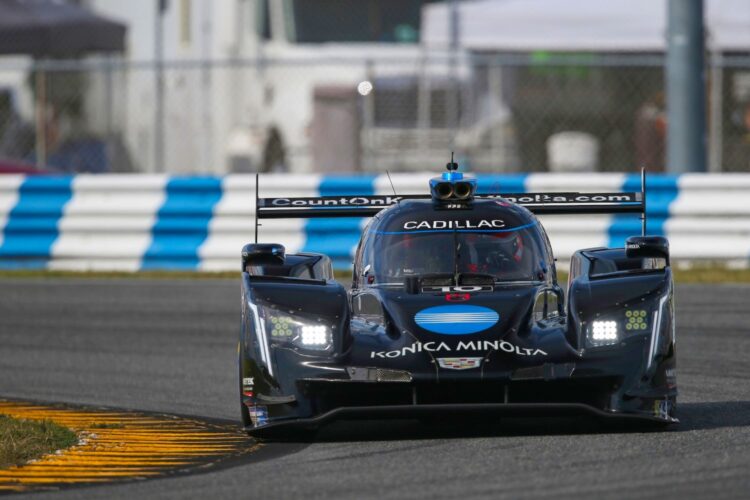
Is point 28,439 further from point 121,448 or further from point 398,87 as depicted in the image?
point 398,87

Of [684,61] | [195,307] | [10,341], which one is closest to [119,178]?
[195,307]

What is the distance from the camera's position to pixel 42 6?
24.2 metres

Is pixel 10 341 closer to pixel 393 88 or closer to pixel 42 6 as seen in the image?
pixel 393 88

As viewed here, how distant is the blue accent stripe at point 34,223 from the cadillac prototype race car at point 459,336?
8756 mm

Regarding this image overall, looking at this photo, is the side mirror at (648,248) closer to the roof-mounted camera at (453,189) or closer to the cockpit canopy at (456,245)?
the cockpit canopy at (456,245)

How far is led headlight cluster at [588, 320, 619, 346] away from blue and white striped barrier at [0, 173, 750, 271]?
803 cm

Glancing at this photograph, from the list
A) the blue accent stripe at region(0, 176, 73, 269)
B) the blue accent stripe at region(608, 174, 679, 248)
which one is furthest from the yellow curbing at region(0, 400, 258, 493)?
the blue accent stripe at region(0, 176, 73, 269)

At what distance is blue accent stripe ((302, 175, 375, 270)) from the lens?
16.3 m

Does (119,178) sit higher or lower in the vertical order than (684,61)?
lower

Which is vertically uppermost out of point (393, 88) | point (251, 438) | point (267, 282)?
point (393, 88)

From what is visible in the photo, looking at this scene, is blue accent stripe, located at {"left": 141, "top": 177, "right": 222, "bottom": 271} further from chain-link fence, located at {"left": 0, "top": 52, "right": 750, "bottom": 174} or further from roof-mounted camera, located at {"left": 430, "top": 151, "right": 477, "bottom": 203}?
roof-mounted camera, located at {"left": 430, "top": 151, "right": 477, "bottom": 203}

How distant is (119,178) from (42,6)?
7.89m

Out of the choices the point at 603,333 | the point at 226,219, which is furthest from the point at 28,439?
the point at 226,219

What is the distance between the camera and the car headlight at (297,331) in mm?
7801
